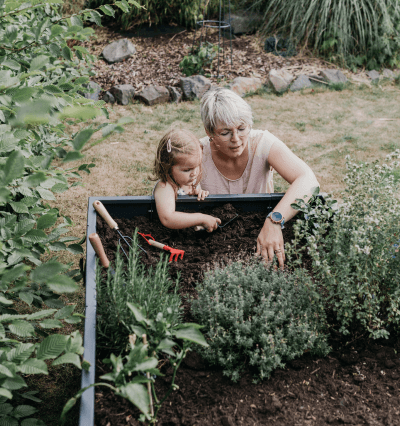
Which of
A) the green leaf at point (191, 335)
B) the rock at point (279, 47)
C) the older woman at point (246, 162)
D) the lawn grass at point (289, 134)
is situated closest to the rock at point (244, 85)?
the lawn grass at point (289, 134)

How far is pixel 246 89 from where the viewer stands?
22.0ft

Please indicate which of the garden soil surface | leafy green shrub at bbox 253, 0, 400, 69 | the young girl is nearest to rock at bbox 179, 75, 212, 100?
leafy green shrub at bbox 253, 0, 400, 69

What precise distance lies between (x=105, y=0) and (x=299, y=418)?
8.12 m

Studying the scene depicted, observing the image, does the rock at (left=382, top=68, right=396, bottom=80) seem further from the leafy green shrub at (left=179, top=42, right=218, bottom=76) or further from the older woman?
the older woman

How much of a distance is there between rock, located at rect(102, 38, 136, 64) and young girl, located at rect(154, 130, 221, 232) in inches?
220

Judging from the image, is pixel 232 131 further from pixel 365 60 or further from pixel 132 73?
pixel 365 60

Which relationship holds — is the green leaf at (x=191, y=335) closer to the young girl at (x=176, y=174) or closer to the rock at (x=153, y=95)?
the young girl at (x=176, y=174)

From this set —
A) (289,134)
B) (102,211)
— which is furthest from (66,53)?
(289,134)

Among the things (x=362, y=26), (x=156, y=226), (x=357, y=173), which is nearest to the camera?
(x=357, y=173)

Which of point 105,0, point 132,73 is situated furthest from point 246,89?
point 105,0

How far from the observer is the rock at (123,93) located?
6410mm

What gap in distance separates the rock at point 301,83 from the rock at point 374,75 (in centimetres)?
114

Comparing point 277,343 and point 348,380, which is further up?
point 277,343

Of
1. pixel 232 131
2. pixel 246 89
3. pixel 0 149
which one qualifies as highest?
pixel 0 149
